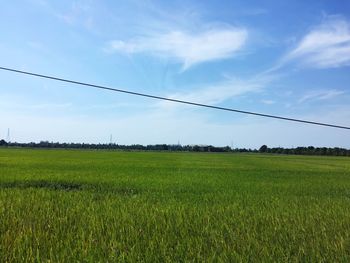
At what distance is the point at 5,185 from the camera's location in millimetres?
15672

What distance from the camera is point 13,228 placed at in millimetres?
6414

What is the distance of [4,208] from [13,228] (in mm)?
1953

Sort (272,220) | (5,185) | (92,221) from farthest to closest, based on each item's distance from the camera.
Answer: (5,185) < (272,220) < (92,221)

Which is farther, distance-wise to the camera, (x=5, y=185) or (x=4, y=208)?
(x=5, y=185)

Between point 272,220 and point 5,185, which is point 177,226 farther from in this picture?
point 5,185

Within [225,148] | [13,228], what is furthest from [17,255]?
[225,148]

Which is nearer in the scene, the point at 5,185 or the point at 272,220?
the point at 272,220

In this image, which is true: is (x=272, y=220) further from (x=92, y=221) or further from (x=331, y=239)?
(x=92, y=221)

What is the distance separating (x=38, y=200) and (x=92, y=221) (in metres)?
3.39

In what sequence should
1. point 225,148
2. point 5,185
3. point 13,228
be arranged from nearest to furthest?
point 13,228
point 5,185
point 225,148

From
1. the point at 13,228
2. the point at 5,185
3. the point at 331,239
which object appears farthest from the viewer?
the point at 5,185

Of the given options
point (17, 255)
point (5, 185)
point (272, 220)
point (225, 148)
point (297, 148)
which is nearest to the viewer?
point (17, 255)

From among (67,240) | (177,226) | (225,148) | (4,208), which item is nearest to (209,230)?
(177,226)

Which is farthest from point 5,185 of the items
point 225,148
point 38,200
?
point 225,148
